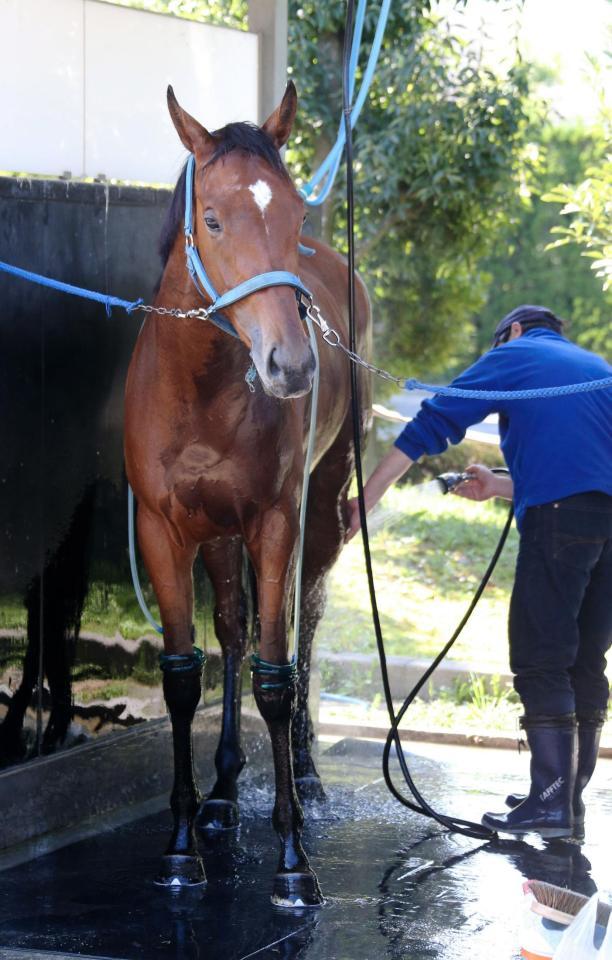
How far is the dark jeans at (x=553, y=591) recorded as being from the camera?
4828mm

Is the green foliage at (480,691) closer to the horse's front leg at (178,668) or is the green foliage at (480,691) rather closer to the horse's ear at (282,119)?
the horse's front leg at (178,668)

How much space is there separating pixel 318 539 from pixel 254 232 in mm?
2222

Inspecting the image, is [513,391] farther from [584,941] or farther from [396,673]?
[396,673]

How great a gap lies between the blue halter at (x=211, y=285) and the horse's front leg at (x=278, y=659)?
70 cm

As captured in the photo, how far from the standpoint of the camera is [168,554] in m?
4.41

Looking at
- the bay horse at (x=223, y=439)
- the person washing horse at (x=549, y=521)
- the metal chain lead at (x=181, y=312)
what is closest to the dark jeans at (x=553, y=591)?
the person washing horse at (x=549, y=521)

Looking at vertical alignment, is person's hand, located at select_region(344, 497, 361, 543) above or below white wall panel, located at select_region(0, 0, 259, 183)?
below

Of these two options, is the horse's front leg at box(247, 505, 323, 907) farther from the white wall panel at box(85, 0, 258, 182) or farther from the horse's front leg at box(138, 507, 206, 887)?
the white wall panel at box(85, 0, 258, 182)

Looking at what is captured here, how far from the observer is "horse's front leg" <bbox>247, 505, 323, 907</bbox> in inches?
169

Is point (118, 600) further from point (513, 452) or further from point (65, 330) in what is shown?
point (513, 452)

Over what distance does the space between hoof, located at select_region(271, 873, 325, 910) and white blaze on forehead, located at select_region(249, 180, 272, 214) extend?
6.48ft

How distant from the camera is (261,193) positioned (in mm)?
3734

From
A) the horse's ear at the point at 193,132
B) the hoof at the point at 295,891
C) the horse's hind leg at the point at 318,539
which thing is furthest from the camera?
the horse's hind leg at the point at 318,539

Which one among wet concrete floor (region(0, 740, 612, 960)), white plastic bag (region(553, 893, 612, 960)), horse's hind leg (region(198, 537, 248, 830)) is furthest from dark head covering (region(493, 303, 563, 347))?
white plastic bag (region(553, 893, 612, 960))
